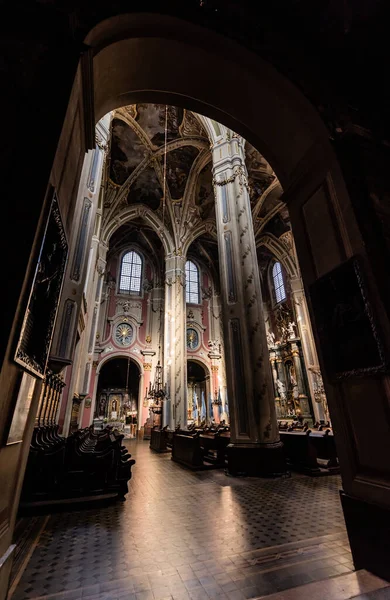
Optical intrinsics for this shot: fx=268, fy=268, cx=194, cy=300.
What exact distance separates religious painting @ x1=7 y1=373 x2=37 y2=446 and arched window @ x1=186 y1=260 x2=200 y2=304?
18.5 meters

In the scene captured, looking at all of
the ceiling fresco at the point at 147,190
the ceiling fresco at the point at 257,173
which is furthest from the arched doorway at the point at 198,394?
the ceiling fresco at the point at 257,173

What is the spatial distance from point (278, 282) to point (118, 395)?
14625 millimetres

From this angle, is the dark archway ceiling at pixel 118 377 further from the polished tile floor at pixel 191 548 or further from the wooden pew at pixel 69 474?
the polished tile floor at pixel 191 548

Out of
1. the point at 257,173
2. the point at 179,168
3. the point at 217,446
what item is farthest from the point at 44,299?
the point at 179,168

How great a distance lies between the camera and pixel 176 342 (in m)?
13.8

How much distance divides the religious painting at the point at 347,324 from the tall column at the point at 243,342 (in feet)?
12.4

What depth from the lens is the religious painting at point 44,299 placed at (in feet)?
5.00

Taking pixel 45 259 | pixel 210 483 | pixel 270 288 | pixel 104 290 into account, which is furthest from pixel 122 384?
pixel 45 259

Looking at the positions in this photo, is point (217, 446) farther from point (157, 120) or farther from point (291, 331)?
point (157, 120)

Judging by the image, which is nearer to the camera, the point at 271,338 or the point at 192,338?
the point at 192,338

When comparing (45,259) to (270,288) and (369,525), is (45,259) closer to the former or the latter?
(369,525)

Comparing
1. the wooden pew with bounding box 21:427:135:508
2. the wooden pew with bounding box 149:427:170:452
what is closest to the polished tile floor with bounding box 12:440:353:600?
the wooden pew with bounding box 21:427:135:508

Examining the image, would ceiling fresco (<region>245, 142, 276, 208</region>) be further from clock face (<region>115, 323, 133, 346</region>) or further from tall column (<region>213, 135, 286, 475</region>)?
clock face (<region>115, 323, 133, 346</region>)

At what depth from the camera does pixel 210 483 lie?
4727 mm
